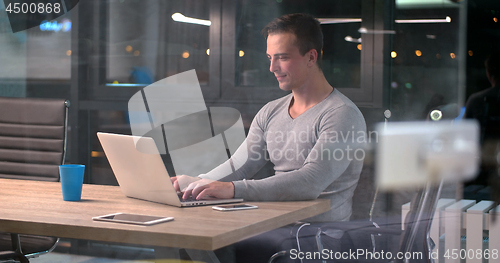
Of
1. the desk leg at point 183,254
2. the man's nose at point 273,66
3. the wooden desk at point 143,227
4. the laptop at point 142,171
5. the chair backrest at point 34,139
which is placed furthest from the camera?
the chair backrest at point 34,139

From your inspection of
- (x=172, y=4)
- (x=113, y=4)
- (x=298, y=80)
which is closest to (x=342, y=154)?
(x=298, y=80)

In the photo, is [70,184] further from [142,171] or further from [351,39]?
[351,39]

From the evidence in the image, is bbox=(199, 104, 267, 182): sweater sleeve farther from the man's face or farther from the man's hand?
the man's hand

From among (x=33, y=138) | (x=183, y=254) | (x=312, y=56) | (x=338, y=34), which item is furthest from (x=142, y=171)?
(x=33, y=138)

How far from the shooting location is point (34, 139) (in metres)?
2.13

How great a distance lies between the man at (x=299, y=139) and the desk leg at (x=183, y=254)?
0.19 meters

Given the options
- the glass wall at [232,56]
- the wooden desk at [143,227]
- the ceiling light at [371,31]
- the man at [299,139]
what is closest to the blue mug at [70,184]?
the wooden desk at [143,227]

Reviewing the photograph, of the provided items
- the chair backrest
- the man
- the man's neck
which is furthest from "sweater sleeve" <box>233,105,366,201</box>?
the chair backrest

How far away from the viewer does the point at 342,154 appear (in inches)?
67.3

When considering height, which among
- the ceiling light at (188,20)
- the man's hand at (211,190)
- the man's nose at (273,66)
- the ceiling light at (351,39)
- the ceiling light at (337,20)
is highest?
the ceiling light at (188,20)

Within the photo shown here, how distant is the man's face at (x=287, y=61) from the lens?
5.86 feet

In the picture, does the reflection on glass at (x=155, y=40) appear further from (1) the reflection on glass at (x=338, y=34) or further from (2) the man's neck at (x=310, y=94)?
(2) the man's neck at (x=310, y=94)

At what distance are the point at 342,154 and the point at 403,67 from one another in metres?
0.36

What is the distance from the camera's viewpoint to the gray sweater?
4.57 ft
